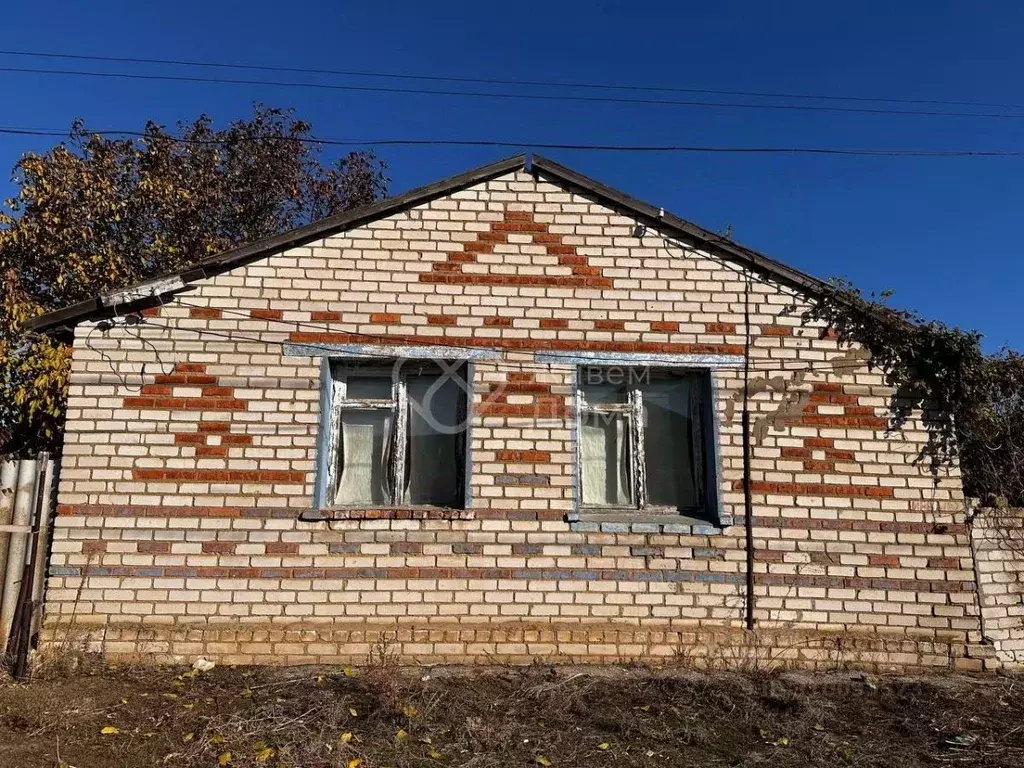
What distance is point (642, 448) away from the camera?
5.67 meters

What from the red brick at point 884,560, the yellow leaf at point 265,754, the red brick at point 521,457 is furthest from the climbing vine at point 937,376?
the yellow leaf at point 265,754

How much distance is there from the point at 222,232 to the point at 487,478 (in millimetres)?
9709

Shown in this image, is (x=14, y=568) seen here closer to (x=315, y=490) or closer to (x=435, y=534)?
(x=315, y=490)

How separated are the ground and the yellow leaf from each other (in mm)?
13

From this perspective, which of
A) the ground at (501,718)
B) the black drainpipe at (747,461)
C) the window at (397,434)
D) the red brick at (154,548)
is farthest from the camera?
the window at (397,434)

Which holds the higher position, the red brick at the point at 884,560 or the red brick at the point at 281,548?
the red brick at the point at 281,548

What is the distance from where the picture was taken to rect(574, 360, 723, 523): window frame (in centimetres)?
548

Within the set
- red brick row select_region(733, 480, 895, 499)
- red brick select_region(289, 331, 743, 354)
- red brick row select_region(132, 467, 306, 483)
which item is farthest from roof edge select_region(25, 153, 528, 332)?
red brick row select_region(733, 480, 895, 499)

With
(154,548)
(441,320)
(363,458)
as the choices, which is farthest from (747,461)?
(154,548)

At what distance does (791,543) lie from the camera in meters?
5.38

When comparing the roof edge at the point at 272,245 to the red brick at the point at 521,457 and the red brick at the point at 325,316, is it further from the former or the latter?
the red brick at the point at 521,457

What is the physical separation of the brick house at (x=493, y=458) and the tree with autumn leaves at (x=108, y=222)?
4.40 metres

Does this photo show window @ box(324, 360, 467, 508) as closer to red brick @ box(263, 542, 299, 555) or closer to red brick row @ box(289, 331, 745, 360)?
red brick row @ box(289, 331, 745, 360)

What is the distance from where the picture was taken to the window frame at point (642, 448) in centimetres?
548
